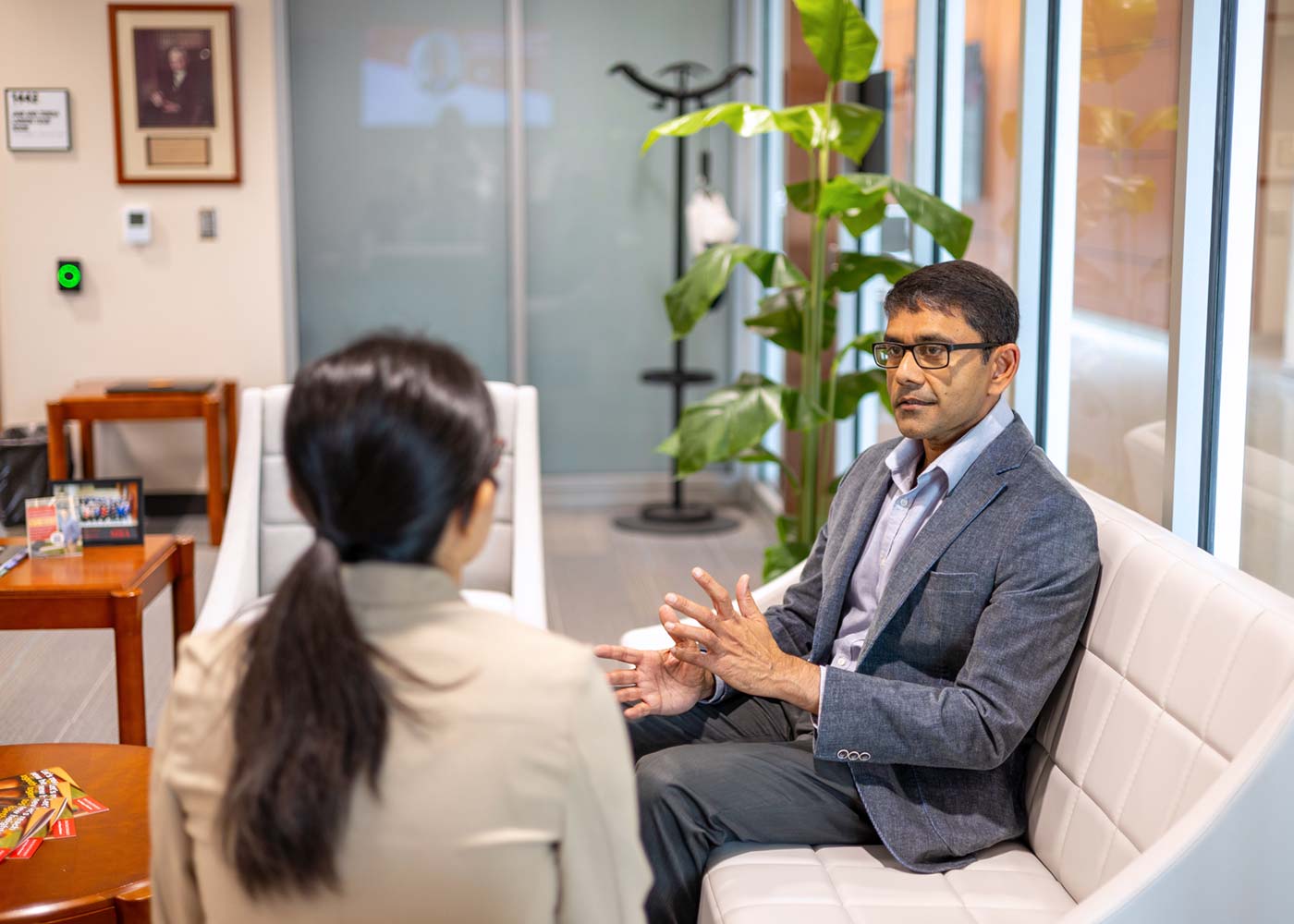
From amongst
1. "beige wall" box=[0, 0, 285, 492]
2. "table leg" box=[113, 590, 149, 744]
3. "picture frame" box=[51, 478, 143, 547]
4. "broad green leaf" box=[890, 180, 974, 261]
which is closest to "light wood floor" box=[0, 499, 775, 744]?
"table leg" box=[113, 590, 149, 744]

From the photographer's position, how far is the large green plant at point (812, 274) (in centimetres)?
329

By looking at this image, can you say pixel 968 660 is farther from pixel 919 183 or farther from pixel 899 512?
pixel 919 183

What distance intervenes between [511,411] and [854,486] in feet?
4.29

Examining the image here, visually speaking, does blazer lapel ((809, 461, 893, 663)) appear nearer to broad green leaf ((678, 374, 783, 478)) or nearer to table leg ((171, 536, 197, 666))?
broad green leaf ((678, 374, 783, 478))

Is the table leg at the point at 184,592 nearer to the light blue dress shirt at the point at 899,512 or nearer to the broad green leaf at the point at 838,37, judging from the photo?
the light blue dress shirt at the point at 899,512

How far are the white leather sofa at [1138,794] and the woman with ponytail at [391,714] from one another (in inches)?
28.1

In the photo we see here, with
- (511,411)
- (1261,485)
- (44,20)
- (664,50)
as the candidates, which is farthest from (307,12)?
(1261,485)

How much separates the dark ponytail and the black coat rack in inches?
185

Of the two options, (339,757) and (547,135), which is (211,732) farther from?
(547,135)

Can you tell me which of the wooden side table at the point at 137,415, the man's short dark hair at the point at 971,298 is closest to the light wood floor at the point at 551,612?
the wooden side table at the point at 137,415

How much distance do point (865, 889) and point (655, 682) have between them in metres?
0.50

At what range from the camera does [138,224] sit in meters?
5.82

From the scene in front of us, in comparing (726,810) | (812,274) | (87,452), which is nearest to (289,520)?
(812,274)

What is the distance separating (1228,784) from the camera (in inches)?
59.2
